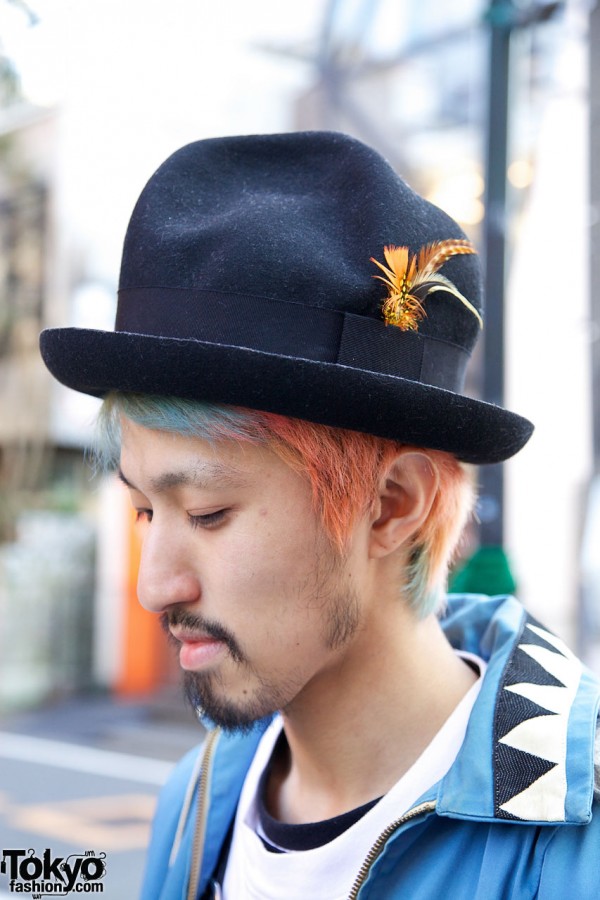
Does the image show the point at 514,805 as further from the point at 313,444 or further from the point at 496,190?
the point at 496,190

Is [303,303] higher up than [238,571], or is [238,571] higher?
[303,303]

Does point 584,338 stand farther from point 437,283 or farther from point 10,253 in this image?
point 10,253

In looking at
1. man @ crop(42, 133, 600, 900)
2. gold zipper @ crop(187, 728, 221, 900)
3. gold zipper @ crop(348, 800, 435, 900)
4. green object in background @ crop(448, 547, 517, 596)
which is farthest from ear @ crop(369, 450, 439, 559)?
green object in background @ crop(448, 547, 517, 596)

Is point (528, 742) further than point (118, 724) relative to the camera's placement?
No

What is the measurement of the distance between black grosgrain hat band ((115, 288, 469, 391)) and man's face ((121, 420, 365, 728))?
0.50 feet

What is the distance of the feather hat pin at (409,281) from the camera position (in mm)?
1428

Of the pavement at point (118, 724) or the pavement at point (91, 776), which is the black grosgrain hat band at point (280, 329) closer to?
the pavement at point (91, 776)

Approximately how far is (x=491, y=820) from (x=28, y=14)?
197 cm

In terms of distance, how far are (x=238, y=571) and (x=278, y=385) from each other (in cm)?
27

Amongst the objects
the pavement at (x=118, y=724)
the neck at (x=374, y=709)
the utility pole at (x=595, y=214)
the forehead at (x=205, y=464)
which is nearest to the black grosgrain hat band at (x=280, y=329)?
the forehead at (x=205, y=464)

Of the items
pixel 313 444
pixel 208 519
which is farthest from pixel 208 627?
pixel 313 444

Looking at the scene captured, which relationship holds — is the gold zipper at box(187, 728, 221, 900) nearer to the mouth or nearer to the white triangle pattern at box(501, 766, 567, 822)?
the mouth

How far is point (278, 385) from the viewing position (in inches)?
53.2

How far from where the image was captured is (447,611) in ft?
6.40
